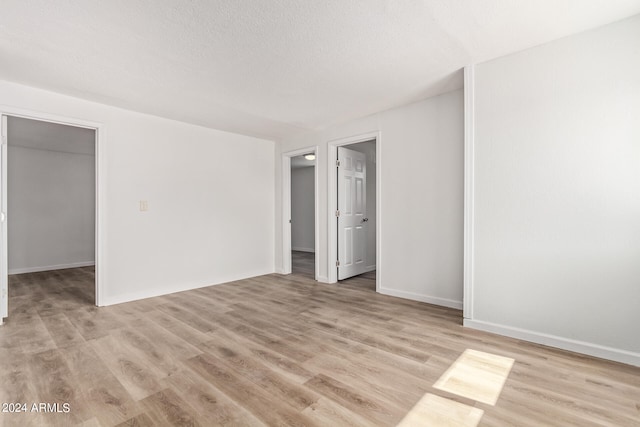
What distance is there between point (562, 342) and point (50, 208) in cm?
816

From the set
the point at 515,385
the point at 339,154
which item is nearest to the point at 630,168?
the point at 515,385

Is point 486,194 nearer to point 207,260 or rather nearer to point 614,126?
point 614,126

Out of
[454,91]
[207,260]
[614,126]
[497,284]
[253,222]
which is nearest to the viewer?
[614,126]

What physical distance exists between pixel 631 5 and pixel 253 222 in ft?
15.5

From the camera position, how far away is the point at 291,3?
1906 millimetres

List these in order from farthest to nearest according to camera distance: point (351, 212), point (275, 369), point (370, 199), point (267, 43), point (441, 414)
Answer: point (370, 199) < point (351, 212) < point (267, 43) < point (275, 369) < point (441, 414)

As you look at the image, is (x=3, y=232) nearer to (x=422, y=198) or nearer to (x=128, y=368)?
(x=128, y=368)

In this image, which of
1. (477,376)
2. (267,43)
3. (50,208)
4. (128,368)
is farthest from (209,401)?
(50,208)

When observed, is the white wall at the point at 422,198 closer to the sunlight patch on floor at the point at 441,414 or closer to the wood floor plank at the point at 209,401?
the sunlight patch on floor at the point at 441,414

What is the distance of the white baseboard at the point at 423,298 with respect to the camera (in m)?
3.39

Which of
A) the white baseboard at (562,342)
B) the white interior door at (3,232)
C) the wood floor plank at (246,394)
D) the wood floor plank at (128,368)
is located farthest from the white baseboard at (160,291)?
the white baseboard at (562,342)

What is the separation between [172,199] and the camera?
4.20 m

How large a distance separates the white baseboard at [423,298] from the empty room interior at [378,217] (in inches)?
1.2

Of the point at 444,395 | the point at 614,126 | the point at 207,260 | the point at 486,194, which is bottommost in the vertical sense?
the point at 444,395
